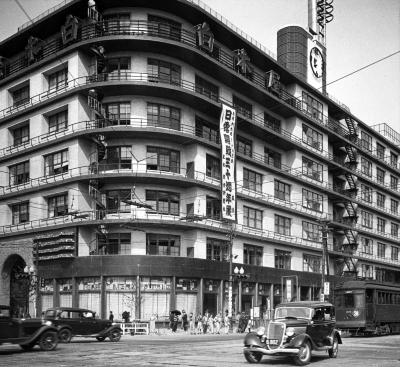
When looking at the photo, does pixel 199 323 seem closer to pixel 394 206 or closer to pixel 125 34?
pixel 125 34

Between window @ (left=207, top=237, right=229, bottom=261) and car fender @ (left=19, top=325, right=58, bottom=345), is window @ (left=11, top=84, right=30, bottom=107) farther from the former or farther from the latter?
car fender @ (left=19, top=325, right=58, bottom=345)

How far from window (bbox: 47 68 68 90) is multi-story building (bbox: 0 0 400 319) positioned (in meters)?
0.17

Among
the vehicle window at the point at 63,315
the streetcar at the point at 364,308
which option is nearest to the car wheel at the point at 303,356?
the vehicle window at the point at 63,315

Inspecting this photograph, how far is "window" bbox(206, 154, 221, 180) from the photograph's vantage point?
1977 inches

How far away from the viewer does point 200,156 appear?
48.8 meters

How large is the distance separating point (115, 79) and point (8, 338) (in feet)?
92.6

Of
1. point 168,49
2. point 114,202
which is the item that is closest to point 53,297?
point 114,202

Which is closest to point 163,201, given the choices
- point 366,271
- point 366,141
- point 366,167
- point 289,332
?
point 289,332

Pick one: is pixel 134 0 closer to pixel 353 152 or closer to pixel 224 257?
pixel 224 257

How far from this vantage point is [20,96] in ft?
178

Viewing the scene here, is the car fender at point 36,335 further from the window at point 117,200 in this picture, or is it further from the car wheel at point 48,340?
the window at point 117,200

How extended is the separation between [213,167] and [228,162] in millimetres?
1670

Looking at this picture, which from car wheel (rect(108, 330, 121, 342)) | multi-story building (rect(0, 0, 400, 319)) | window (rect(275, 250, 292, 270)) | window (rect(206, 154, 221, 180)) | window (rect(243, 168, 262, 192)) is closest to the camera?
car wheel (rect(108, 330, 121, 342))

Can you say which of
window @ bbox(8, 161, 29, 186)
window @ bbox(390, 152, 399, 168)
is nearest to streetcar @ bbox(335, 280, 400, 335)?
window @ bbox(8, 161, 29, 186)
